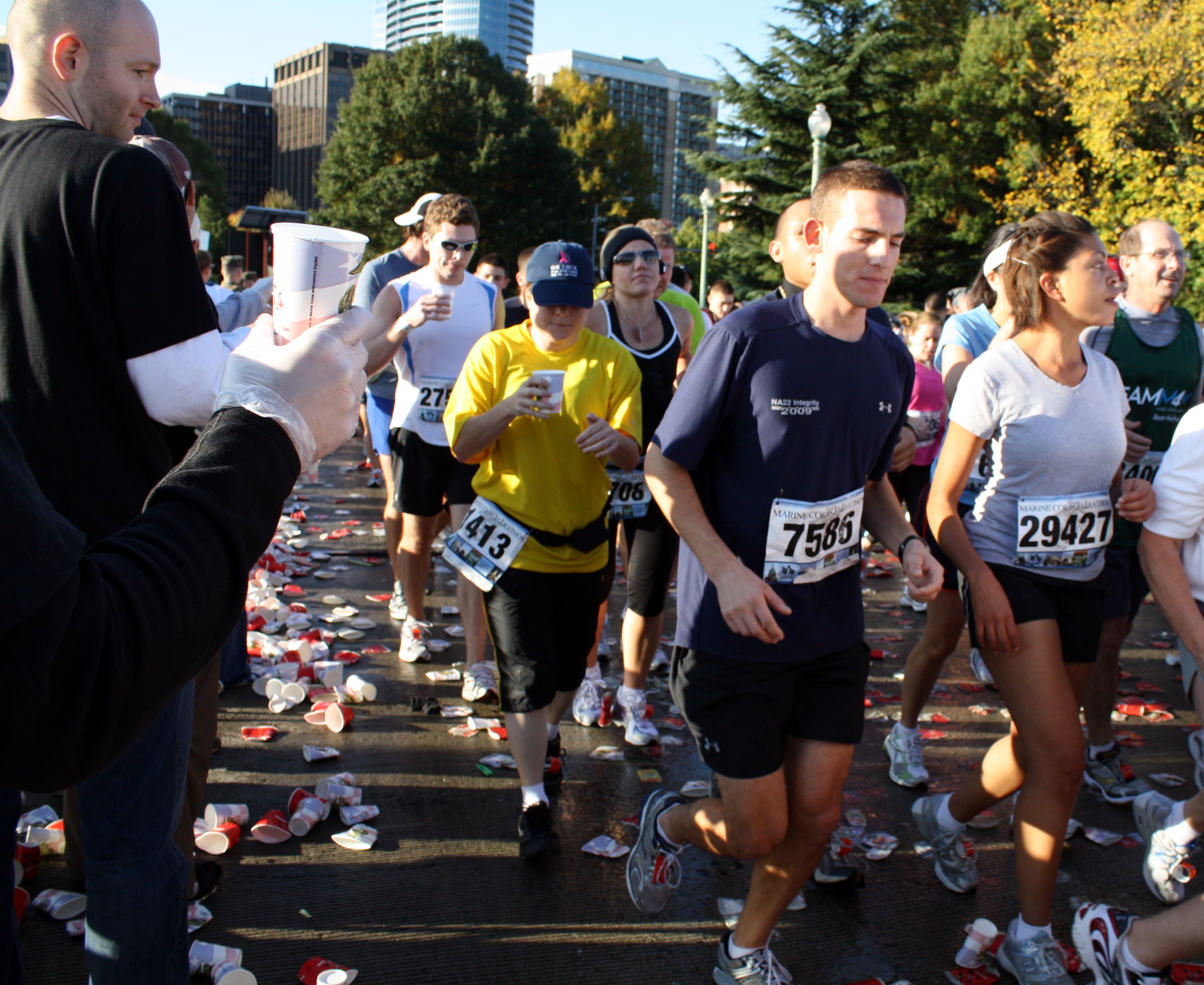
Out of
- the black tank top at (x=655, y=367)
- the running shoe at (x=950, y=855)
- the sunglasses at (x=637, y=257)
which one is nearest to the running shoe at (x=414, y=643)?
the black tank top at (x=655, y=367)

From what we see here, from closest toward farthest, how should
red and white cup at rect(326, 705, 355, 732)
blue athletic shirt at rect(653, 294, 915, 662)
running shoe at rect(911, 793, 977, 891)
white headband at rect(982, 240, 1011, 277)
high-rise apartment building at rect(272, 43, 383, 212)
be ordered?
blue athletic shirt at rect(653, 294, 915, 662)
running shoe at rect(911, 793, 977, 891)
white headband at rect(982, 240, 1011, 277)
red and white cup at rect(326, 705, 355, 732)
high-rise apartment building at rect(272, 43, 383, 212)

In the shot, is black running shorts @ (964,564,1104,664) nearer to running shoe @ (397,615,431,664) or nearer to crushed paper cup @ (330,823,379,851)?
crushed paper cup @ (330,823,379,851)

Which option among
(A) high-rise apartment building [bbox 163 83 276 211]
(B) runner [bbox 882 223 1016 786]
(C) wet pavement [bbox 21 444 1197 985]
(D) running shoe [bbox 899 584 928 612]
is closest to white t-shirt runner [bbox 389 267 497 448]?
(C) wet pavement [bbox 21 444 1197 985]

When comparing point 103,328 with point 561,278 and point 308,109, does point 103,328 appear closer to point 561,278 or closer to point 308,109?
point 561,278

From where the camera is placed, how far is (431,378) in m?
5.47

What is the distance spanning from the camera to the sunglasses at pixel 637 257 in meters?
4.82

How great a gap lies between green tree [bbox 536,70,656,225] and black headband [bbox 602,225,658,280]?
2146 inches

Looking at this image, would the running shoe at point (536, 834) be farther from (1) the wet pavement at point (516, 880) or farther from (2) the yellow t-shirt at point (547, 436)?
(2) the yellow t-shirt at point (547, 436)

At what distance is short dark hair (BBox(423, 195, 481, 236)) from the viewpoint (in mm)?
5445

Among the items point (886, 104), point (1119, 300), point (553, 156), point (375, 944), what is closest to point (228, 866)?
point (375, 944)

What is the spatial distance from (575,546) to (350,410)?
2509mm

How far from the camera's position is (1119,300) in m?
4.46

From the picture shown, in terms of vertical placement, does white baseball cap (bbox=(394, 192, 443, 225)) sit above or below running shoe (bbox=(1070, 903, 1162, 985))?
above

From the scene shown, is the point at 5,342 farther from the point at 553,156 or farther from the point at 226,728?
the point at 553,156
